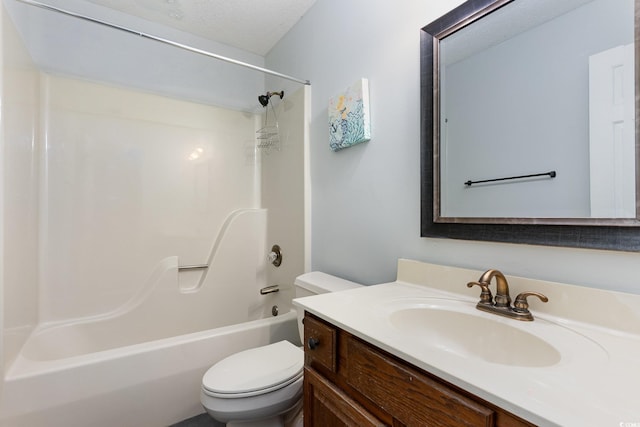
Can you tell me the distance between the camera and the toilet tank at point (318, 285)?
4.49ft

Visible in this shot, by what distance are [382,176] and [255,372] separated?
3.36 ft

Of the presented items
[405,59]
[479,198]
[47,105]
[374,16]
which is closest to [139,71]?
[47,105]

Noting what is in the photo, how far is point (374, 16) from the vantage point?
54.4 inches

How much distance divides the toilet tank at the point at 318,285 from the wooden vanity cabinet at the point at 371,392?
434 mm

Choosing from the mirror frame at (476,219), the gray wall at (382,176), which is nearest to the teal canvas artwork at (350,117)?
Result: the gray wall at (382,176)

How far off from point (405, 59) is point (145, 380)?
6.03 ft

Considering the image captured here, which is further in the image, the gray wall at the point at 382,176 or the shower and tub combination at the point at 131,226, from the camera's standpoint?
the shower and tub combination at the point at 131,226

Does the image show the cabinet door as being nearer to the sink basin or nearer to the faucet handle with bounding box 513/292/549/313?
the sink basin

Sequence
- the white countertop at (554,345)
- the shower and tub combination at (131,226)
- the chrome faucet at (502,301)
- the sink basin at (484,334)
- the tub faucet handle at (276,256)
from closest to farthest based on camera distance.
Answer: the white countertop at (554,345), the sink basin at (484,334), the chrome faucet at (502,301), the shower and tub combination at (131,226), the tub faucet handle at (276,256)

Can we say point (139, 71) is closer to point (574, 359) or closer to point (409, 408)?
point (409, 408)

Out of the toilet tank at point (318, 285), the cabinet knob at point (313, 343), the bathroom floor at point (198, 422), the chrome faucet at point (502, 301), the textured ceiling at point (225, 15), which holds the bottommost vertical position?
the bathroom floor at point (198, 422)

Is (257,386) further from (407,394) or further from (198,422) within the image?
(407,394)

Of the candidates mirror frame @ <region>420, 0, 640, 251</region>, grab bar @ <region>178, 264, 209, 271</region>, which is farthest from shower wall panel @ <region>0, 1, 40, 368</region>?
mirror frame @ <region>420, 0, 640, 251</region>

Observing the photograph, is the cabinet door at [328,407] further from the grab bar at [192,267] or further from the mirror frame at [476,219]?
the grab bar at [192,267]
